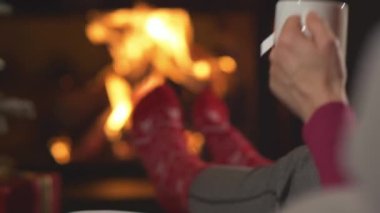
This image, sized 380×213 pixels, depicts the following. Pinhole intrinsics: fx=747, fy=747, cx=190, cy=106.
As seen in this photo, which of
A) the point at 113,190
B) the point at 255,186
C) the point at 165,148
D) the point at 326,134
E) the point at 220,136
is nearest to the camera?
the point at 326,134

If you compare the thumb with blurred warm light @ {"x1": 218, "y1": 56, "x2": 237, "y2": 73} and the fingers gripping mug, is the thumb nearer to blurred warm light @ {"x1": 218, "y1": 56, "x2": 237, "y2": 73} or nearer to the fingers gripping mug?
the fingers gripping mug

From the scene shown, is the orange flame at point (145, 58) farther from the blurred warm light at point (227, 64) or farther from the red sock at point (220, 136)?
the red sock at point (220, 136)

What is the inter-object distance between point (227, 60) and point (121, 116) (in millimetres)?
323

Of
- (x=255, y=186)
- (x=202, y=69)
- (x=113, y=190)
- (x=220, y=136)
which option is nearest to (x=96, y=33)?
(x=202, y=69)

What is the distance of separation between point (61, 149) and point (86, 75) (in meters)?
0.21

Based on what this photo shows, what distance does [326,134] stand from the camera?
642 mm

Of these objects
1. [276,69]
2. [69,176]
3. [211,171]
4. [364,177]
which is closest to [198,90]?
[69,176]

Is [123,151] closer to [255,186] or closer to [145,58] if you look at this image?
[145,58]

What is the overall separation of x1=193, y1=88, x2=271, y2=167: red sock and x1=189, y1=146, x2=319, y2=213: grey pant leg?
332 mm

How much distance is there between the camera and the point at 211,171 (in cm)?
114

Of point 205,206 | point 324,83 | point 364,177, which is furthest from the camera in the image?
point 205,206

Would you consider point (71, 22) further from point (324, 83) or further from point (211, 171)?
point (324, 83)

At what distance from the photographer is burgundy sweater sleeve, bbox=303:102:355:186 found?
0.63 metres

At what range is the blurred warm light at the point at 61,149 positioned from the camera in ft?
6.55
